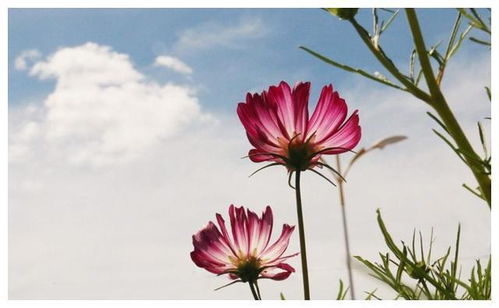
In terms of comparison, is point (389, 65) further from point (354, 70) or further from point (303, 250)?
point (303, 250)

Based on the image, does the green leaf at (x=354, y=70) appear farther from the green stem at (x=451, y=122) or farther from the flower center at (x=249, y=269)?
the flower center at (x=249, y=269)

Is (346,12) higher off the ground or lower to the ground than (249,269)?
higher

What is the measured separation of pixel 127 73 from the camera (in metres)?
0.66

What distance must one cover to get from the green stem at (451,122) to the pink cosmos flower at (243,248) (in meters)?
0.11

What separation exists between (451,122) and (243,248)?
145 millimetres

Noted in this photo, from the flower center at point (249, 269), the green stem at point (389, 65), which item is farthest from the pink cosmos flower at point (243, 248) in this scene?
the green stem at point (389, 65)

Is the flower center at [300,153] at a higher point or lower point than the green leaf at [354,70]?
lower

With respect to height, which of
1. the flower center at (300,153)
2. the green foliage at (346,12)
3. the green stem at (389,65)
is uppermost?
the green foliage at (346,12)

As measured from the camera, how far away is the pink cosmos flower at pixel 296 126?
1.13 feet

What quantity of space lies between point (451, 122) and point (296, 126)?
9cm

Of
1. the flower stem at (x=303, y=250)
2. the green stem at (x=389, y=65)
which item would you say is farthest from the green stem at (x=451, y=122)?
the flower stem at (x=303, y=250)

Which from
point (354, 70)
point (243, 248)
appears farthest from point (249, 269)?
point (354, 70)

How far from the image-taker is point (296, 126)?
1.16 ft

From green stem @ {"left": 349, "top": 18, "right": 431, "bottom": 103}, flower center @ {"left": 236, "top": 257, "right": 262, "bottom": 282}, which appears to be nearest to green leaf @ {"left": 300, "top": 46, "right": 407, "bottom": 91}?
green stem @ {"left": 349, "top": 18, "right": 431, "bottom": 103}
